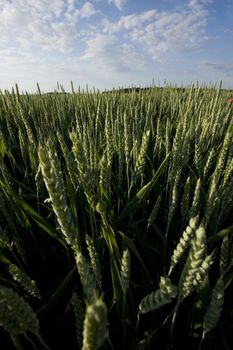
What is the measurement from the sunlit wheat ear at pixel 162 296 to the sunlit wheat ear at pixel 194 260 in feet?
0.11

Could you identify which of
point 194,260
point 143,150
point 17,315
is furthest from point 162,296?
point 143,150

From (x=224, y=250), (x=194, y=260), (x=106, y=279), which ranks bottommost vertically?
(x=106, y=279)

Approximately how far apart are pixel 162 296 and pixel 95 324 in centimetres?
14

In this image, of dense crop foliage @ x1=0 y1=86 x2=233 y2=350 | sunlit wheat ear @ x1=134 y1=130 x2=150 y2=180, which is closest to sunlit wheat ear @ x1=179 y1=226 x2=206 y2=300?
dense crop foliage @ x1=0 y1=86 x2=233 y2=350

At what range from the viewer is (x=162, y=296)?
32 cm

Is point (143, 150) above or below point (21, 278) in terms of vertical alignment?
above

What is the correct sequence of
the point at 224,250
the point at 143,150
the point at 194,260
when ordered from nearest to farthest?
the point at 194,260, the point at 224,250, the point at 143,150

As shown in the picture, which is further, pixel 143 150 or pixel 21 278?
pixel 143 150

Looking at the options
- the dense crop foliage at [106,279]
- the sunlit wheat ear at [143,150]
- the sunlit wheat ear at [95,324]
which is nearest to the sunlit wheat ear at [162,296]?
the dense crop foliage at [106,279]

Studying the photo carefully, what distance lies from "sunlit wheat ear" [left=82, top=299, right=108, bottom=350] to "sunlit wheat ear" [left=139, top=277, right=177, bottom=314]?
0.35ft

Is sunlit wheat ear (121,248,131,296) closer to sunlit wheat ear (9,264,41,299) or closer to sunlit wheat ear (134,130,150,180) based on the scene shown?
sunlit wheat ear (9,264,41,299)

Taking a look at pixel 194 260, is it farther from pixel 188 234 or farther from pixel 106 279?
pixel 106 279

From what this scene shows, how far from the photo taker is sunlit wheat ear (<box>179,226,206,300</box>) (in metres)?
0.30

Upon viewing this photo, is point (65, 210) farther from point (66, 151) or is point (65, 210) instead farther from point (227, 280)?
point (227, 280)
